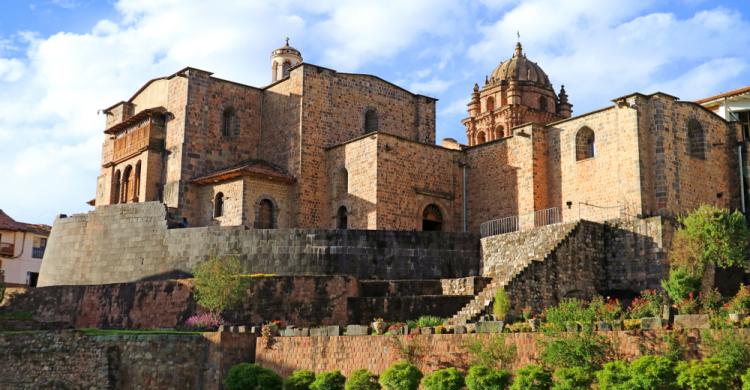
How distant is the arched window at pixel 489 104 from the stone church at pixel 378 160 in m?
9.45

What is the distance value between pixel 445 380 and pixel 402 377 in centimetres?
119

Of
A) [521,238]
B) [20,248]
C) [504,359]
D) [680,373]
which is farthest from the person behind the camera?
[20,248]

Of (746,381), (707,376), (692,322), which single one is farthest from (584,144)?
(746,381)

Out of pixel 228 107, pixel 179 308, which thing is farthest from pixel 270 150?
pixel 179 308

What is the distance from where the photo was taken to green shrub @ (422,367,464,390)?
59.8 ft

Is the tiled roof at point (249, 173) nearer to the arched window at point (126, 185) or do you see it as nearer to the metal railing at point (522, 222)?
the arched window at point (126, 185)

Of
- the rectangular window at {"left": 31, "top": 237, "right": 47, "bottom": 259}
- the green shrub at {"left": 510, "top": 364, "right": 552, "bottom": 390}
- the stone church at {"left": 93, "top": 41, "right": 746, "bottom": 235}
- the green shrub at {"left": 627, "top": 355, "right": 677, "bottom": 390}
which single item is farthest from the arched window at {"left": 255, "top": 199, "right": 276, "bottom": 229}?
the green shrub at {"left": 627, "top": 355, "right": 677, "bottom": 390}

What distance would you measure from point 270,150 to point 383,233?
1118cm

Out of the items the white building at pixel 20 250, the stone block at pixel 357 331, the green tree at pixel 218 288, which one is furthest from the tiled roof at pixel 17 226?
the stone block at pixel 357 331

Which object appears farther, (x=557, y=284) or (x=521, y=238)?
(x=521, y=238)

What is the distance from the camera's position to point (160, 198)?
39.1 meters

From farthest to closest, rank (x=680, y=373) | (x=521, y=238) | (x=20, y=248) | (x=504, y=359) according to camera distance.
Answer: (x=20, y=248) < (x=521, y=238) < (x=504, y=359) < (x=680, y=373)

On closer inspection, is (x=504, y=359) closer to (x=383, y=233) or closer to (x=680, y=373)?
(x=680, y=373)

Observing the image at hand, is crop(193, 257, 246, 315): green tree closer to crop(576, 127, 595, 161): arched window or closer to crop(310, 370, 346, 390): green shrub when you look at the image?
crop(310, 370, 346, 390): green shrub
